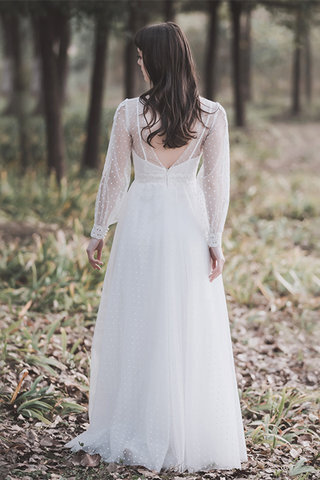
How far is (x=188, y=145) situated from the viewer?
137 inches

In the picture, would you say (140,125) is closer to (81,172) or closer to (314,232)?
(314,232)

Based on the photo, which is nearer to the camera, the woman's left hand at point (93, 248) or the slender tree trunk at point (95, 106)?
the woman's left hand at point (93, 248)

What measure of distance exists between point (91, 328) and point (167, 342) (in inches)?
93.9

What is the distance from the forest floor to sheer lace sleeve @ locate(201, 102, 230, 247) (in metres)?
1.41

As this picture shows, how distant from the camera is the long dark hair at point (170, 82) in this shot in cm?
324

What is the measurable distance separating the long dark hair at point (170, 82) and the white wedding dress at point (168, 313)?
10cm

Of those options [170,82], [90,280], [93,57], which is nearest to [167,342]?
[170,82]

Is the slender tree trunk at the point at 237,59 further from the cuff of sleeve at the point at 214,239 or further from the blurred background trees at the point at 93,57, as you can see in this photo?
the cuff of sleeve at the point at 214,239

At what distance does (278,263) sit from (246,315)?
59.9 inches

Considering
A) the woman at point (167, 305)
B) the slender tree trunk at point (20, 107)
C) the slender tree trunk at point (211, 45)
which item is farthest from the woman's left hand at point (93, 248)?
the slender tree trunk at point (211, 45)

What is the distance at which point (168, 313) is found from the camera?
352 centimetres

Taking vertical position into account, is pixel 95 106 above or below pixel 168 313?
above

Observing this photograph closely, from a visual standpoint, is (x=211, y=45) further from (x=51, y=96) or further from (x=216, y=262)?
→ (x=216, y=262)

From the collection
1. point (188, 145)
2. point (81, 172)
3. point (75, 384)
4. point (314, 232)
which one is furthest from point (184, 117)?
point (81, 172)
